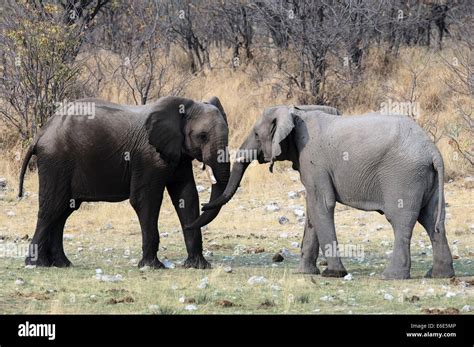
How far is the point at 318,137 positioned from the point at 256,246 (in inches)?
131

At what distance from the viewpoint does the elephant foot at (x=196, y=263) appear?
1330 cm

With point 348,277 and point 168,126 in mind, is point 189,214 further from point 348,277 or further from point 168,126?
point 348,277

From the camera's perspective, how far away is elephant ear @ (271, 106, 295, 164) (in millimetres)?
12516

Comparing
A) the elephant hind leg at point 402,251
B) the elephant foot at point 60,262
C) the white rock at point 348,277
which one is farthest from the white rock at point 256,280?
the elephant foot at point 60,262

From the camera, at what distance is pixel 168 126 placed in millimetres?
13273

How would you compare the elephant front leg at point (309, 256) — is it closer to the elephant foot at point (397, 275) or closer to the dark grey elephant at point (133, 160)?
the elephant foot at point (397, 275)

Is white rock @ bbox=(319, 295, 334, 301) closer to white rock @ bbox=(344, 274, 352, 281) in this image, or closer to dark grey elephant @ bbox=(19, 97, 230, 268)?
white rock @ bbox=(344, 274, 352, 281)

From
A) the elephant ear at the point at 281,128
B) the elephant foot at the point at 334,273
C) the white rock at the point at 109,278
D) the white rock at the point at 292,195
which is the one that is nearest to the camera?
the white rock at the point at 109,278

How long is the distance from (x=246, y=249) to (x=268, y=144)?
105 inches

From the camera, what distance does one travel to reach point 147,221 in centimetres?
1322

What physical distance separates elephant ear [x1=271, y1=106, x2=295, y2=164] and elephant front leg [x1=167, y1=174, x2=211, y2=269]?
1.27 meters
